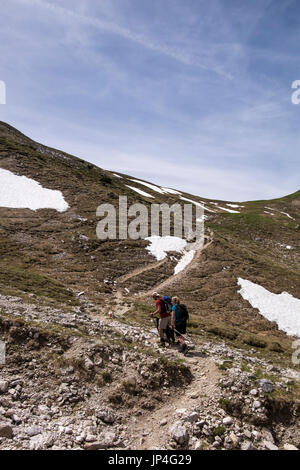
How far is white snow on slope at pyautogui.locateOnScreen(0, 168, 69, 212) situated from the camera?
41500 millimetres

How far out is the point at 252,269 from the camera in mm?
36594

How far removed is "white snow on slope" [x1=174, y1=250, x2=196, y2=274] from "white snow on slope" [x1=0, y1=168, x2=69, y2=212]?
21.3m

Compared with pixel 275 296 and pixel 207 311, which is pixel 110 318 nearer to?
pixel 207 311

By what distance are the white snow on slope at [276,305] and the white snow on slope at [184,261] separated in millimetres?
7153

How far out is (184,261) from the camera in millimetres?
35750

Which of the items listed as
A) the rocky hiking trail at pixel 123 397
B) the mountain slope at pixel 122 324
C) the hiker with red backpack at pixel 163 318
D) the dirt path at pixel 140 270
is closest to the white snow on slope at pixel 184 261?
the mountain slope at pixel 122 324

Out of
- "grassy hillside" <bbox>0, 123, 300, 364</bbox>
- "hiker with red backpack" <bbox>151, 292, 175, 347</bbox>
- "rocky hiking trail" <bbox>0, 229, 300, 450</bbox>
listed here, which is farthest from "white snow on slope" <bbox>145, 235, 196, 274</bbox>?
"rocky hiking trail" <bbox>0, 229, 300, 450</bbox>

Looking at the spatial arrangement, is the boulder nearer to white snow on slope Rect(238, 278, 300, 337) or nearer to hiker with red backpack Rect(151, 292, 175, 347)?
hiker with red backpack Rect(151, 292, 175, 347)

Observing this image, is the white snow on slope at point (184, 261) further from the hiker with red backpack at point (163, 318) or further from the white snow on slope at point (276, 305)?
the hiker with red backpack at point (163, 318)

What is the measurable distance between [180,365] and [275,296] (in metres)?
24.0

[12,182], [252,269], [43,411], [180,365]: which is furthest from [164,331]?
[12,182]

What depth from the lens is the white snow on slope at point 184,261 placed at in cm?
3331

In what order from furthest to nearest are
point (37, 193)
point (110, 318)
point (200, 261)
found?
1. point (37, 193)
2. point (200, 261)
3. point (110, 318)

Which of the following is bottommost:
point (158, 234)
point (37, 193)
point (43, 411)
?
point (43, 411)
